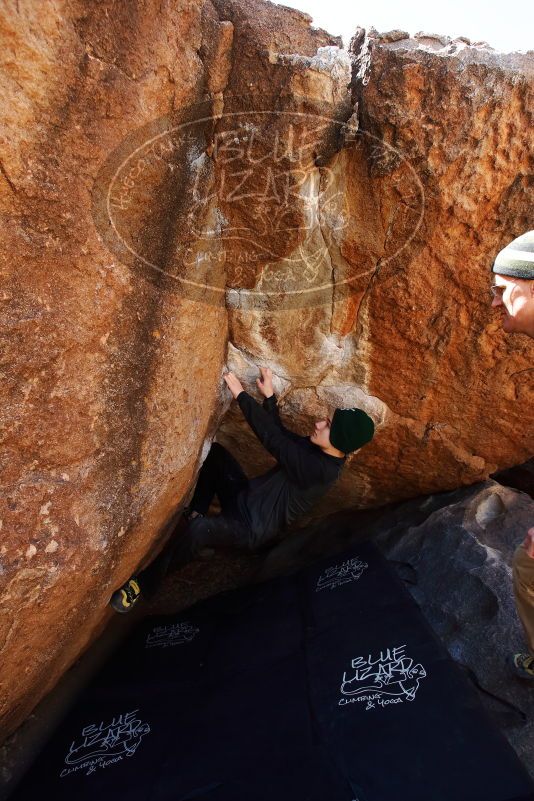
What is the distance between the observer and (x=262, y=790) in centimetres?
193

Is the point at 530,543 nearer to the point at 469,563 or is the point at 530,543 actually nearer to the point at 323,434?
the point at 469,563

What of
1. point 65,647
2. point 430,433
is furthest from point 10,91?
point 430,433

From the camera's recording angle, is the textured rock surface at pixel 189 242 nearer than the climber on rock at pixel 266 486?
Yes

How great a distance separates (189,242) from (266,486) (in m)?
1.23

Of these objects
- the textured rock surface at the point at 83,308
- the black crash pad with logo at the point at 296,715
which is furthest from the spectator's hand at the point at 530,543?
the textured rock surface at the point at 83,308

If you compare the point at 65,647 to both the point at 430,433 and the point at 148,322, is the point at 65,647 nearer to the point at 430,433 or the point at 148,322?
the point at 148,322

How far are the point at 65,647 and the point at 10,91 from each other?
6.51ft

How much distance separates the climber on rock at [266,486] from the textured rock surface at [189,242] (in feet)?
0.70

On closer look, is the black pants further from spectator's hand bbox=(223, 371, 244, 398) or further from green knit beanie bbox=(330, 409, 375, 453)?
green knit beanie bbox=(330, 409, 375, 453)

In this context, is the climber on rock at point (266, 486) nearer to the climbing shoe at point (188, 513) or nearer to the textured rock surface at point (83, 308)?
the climbing shoe at point (188, 513)

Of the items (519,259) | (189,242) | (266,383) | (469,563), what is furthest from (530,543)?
(189,242)

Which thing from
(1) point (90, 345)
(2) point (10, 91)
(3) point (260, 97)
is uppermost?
(3) point (260, 97)

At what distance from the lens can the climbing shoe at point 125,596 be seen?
245 cm

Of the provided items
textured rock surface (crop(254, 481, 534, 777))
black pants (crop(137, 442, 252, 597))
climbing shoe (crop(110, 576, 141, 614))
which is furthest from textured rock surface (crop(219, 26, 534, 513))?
climbing shoe (crop(110, 576, 141, 614))
